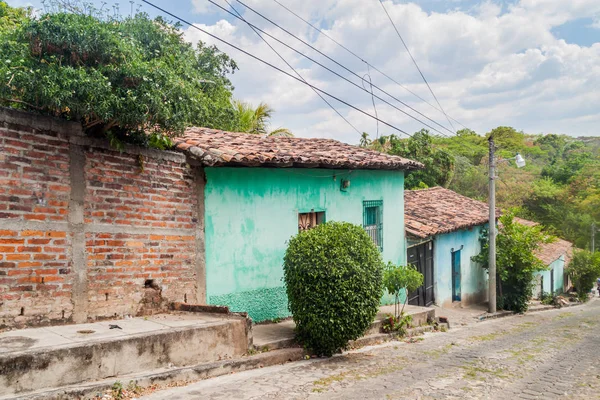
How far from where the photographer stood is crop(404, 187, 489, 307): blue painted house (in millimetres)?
14734

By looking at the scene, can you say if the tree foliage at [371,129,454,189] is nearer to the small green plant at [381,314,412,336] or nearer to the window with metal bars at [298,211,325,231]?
the window with metal bars at [298,211,325,231]

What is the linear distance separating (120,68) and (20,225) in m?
2.14

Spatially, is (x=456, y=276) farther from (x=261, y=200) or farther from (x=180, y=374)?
(x=180, y=374)

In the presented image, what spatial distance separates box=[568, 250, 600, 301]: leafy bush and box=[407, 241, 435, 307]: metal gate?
15.9 meters

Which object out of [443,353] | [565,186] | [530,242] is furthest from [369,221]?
[565,186]

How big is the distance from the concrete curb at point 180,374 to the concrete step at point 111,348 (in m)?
0.09

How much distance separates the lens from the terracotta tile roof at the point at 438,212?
1451 cm

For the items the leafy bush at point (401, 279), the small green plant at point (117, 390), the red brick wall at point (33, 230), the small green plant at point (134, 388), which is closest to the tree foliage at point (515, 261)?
the leafy bush at point (401, 279)

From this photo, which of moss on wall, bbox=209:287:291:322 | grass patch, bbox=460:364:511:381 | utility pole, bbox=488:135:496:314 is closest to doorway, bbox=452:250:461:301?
utility pole, bbox=488:135:496:314

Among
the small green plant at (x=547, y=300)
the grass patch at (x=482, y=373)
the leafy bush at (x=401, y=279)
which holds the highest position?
the leafy bush at (x=401, y=279)

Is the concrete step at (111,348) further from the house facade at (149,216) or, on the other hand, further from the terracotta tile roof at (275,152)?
the terracotta tile roof at (275,152)

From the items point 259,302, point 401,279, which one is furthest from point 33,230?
point 401,279

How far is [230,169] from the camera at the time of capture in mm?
8867

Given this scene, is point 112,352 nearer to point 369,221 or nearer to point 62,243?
point 62,243
